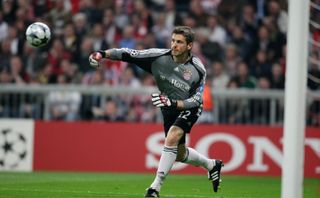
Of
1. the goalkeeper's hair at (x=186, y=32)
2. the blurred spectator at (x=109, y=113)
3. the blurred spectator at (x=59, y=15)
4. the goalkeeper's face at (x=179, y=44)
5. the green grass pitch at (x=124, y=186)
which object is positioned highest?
the blurred spectator at (x=59, y=15)

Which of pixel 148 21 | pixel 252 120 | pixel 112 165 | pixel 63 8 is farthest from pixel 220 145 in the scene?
pixel 63 8

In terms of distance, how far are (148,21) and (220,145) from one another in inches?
158

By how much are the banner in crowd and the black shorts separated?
23.5 feet

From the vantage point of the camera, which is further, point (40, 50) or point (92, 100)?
point (40, 50)

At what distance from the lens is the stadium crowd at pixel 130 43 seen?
63.3 feet

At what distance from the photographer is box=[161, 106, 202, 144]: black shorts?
11852mm

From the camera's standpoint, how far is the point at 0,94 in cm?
1922

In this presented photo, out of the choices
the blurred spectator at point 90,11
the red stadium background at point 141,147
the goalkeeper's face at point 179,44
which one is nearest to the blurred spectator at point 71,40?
the blurred spectator at point 90,11

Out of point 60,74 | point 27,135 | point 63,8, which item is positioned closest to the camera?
point 27,135

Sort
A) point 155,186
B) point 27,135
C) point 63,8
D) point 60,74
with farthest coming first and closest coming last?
1. point 63,8
2. point 60,74
3. point 27,135
4. point 155,186

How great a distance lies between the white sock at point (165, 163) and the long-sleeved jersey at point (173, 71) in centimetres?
78

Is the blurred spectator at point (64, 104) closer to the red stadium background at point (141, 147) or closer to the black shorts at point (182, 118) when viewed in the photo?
the red stadium background at point (141, 147)

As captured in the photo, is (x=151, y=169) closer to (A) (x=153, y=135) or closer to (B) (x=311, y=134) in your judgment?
(A) (x=153, y=135)

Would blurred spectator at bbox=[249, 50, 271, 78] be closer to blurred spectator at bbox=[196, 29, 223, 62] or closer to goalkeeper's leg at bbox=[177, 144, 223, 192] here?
blurred spectator at bbox=[196, 29, 223, 62]
